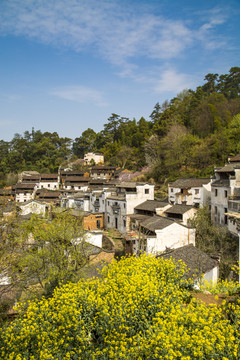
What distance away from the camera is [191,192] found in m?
30.2

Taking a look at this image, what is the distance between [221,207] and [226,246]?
443 centimetres

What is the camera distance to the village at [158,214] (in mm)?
18641

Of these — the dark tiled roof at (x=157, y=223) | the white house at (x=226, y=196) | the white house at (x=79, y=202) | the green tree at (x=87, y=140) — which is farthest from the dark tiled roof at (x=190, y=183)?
the green tree at (x=87, y=140)

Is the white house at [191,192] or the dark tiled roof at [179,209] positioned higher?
the white house at [191,192]

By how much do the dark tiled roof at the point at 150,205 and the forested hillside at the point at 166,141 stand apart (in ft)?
30.0

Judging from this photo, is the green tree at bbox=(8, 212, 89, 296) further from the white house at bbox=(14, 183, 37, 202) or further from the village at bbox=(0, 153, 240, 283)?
the white house at bbox=(14, 183, 37, 202)

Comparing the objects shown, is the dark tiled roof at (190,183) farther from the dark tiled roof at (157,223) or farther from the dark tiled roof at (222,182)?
the dark tiled roof at (157,223)

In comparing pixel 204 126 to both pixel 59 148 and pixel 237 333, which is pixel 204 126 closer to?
pixel 237 333

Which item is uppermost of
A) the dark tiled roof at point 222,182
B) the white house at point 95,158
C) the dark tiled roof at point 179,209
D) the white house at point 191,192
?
the white house at point 95,158

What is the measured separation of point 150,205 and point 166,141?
18.3m

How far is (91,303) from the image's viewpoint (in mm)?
8445

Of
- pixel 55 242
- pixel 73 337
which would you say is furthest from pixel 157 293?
pixel 55 242

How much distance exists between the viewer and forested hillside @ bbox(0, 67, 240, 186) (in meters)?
37.4

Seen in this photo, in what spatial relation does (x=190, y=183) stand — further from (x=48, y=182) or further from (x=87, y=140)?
(x=87, y=140)
